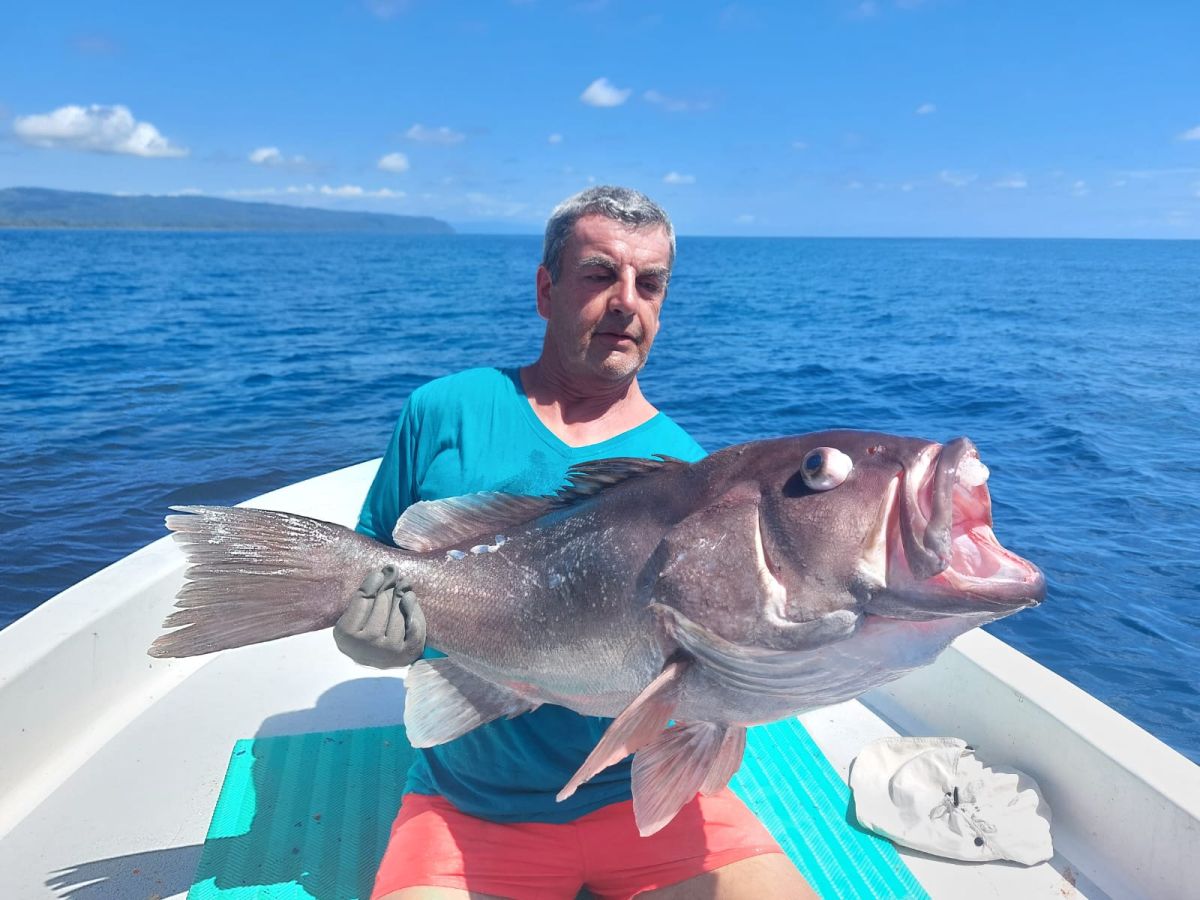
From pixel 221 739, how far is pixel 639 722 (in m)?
3.02

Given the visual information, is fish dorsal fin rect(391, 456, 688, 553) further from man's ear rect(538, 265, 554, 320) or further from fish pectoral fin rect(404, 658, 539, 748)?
man's ear rect(538, 265, 554, 320)

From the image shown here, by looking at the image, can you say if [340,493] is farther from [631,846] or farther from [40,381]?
[40,381]

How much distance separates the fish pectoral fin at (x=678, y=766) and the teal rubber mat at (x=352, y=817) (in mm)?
1499

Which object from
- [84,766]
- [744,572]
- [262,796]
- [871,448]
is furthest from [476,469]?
[84,766]

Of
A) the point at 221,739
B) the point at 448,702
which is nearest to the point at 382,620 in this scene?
the point at 448,702

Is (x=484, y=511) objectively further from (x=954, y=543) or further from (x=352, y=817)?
(x=352, y=817)

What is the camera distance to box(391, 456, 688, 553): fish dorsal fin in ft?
7.90

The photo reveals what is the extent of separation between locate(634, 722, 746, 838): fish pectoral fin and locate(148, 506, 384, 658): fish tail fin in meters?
1.00

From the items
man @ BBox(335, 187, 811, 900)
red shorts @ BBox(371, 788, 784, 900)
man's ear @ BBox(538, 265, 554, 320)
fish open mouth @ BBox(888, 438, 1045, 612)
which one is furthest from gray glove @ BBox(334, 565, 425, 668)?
fish open mouth @ BBox(888, 438, 1045, 612)

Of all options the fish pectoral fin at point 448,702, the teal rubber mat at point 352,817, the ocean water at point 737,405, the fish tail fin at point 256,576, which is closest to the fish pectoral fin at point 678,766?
the fish pectoral fin at point 448,702

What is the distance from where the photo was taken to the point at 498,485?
113 inches

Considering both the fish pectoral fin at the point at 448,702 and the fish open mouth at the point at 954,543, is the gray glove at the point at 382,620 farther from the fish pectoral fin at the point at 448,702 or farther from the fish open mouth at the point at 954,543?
the fish open mouth at the point at 954,543

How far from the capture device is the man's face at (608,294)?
9.57ft

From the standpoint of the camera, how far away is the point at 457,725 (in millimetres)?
2471
